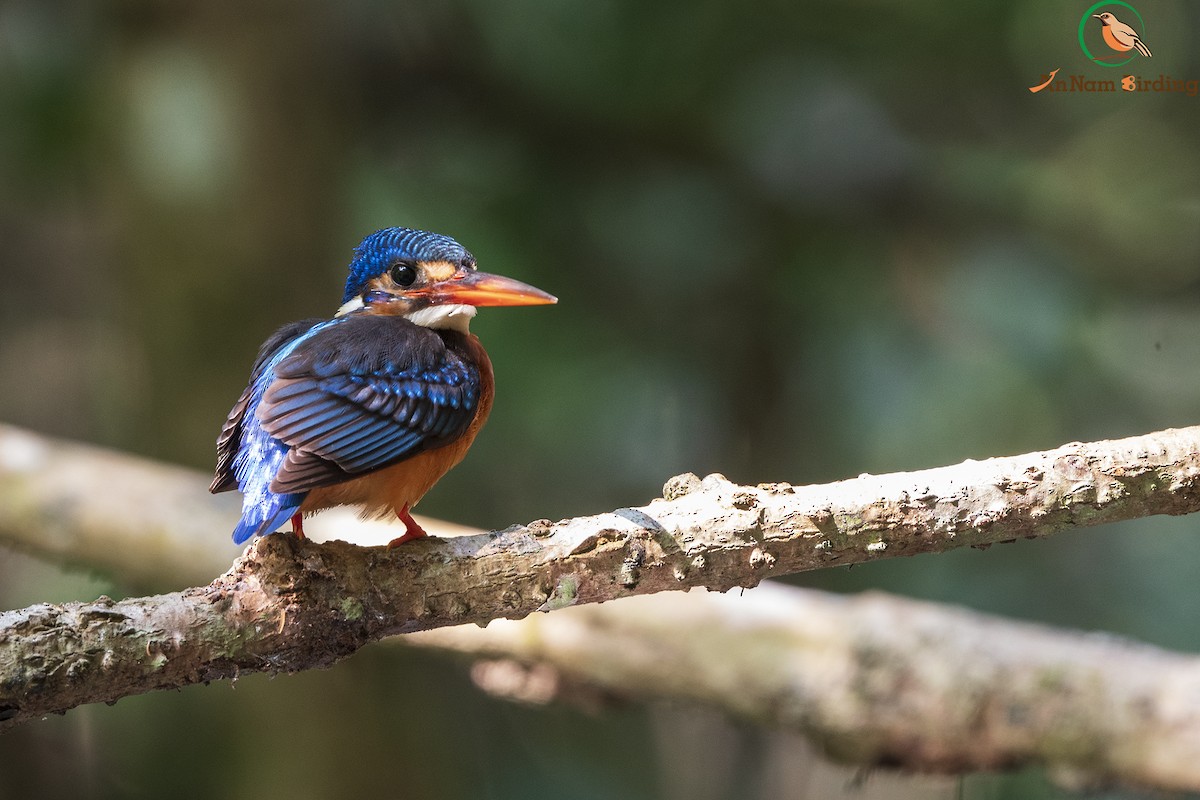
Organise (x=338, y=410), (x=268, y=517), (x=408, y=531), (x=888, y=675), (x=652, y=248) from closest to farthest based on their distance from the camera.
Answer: (x=268, y=517) → (x=338, y=410) → (x=408, y=531) → (x=888, y=675) → (x=652, y=248)

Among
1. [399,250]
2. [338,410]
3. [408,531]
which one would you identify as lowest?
[408,531]

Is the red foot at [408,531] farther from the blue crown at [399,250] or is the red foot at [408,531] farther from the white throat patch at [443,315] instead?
the blue crown at [399,250]

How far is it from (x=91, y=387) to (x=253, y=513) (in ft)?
12.0

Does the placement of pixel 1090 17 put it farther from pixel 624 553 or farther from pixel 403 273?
pixel 624 553

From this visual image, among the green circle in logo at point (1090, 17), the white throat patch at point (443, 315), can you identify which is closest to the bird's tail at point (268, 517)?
the white throat patch at point (443, 315)

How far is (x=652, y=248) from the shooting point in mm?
4430

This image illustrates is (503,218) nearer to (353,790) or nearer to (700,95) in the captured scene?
(700,95)

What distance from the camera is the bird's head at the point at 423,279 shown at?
7.83ft

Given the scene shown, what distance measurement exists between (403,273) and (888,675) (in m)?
1.80

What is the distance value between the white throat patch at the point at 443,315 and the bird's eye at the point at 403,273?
67mm

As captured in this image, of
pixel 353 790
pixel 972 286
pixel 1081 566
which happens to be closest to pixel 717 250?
pixel 972 286

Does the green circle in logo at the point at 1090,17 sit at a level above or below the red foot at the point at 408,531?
above

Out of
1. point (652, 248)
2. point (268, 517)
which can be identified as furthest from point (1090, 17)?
point (268, 517)

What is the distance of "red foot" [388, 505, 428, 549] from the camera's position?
198 centimetres
